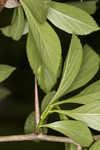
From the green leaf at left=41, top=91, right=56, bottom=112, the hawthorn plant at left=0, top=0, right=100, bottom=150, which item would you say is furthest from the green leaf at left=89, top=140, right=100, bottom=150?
the green leaf at left=41, top=91, right=56, bottom=112

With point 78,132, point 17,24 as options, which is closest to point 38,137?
point 78,132

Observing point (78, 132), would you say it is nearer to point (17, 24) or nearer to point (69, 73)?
point (69, 73)

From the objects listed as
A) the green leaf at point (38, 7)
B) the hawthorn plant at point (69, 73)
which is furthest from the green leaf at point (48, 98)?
the green leaf at point (38, 7)

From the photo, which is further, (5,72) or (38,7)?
(5,72)

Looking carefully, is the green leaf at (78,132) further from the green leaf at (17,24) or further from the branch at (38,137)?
the green leaf at (17,24)

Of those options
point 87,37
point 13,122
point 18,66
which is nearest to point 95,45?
point 87,37

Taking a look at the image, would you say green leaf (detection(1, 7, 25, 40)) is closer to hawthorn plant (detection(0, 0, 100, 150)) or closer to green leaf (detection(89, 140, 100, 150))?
hawthorn plant (detection(0, 0, 100, 150))
